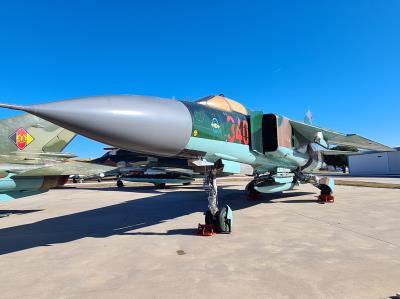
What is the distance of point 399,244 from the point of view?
5.16 m

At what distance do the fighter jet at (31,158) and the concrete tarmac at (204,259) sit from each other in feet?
6.07

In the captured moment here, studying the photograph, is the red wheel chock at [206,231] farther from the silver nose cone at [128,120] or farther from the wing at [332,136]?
the wing at [332,136]

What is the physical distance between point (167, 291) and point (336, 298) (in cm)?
178

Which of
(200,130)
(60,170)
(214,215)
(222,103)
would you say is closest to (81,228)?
(60,170)

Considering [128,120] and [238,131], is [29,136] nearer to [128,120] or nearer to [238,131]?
[238,131]

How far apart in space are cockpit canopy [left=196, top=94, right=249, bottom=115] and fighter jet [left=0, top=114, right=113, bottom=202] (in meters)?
5.39

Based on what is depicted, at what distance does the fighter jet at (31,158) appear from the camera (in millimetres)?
9344

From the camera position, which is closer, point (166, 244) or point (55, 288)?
point (55, 288)

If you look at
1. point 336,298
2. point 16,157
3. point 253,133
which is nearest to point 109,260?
point 336,298

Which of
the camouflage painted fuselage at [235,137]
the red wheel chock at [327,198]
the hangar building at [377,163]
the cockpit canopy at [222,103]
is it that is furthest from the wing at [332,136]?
the hangar building at [377,163]

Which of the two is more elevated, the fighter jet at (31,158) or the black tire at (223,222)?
the fighter jet at (31,158)

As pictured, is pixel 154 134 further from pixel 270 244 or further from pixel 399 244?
pixel 399 244

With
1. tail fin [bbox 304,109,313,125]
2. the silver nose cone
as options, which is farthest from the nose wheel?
tail fin [bbox 304,109,313,125]

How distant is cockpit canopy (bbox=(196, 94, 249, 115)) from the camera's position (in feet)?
21.3
